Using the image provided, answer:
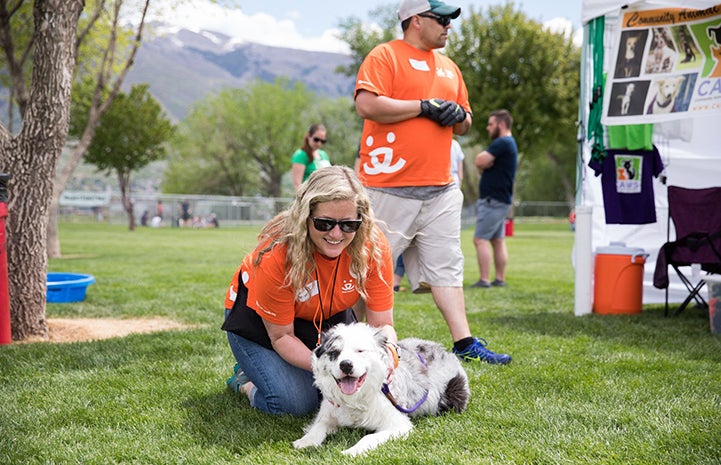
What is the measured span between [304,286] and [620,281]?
454 cm

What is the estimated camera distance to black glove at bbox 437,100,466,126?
14.6 ft

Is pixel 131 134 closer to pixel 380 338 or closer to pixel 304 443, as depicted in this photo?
pixel 304 443

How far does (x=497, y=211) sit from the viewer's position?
8852 millimetres

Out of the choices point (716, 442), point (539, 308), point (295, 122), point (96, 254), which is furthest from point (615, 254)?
point (295, 122)

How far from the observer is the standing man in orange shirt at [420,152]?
14.6 ft

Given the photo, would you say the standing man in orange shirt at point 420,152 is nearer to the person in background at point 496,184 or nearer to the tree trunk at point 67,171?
the person in background at point 496,184

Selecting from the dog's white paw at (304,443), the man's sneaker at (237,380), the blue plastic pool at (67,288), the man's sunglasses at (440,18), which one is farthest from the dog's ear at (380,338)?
the blue plastic pool at (67,288)

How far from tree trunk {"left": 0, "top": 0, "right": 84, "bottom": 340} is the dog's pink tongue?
12.2 feet

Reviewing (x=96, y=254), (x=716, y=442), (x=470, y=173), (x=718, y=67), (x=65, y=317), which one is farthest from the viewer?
(x=470, y=173)

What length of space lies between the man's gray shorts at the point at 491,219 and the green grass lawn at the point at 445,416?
6.89 ft

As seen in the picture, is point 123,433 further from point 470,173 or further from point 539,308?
point 470,173

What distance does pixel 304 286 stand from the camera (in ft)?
11.1

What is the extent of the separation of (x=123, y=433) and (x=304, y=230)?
1.28 m

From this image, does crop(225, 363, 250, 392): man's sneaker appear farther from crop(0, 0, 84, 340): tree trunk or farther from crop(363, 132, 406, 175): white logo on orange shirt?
crop(0, 0, 84, 340): tree trunk
